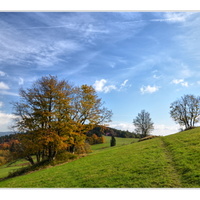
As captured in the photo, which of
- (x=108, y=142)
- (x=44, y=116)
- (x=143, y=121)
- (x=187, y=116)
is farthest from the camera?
(x=187, y=116)

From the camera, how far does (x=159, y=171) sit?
215 inches

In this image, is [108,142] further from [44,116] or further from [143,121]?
[44,116]

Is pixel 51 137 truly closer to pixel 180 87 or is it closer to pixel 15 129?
pixel 15 129

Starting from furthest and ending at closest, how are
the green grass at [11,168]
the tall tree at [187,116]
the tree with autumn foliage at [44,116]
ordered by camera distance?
the tall tree at [187,116], the green grass at [11,168], the tree with autumn foliage at [44,116]

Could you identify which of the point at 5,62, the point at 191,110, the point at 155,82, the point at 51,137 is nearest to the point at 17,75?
the point at 5,62

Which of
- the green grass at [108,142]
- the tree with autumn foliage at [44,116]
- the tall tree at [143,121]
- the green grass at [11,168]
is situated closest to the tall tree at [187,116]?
the tall tree at [143,121]

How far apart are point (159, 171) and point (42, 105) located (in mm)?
9689

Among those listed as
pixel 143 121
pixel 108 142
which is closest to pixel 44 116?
pixel 143 121

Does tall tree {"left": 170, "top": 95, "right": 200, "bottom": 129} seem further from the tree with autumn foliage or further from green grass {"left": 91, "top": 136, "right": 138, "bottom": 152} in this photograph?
the tree with autumn foliage

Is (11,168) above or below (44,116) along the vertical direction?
below

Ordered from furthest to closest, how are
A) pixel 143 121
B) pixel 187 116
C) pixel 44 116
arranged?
pixel 187 116
pixel 143 121
pixel 44 116

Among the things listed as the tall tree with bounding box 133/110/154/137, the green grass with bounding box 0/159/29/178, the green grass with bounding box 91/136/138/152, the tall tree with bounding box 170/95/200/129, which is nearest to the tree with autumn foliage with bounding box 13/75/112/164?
the green grass with bounding box 0/159/29/178

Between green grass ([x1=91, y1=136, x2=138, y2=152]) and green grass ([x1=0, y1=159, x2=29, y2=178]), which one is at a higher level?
green grass ([x1=91, y1=136, x2=138, y2=152])

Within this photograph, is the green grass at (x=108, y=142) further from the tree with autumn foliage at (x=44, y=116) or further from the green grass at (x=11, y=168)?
the green grass at (x=11, y=168)
